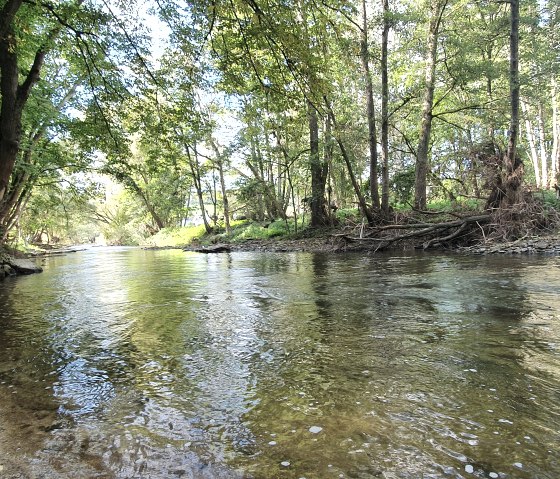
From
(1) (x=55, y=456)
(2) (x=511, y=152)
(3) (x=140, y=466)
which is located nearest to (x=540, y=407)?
(3) (x=140, y=466)

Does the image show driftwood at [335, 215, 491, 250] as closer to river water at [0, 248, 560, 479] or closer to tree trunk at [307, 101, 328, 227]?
tree trunk at [307, 101, 328, 227]

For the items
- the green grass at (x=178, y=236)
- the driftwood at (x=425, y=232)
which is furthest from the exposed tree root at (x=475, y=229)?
the green grass at (x=178, y=236)

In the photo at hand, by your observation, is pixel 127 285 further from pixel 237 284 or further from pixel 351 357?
pixel 351 357

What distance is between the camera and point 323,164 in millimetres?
19547

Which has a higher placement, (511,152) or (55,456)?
(511,152)

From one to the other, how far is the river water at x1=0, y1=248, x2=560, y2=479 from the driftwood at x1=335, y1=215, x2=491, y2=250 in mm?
7583

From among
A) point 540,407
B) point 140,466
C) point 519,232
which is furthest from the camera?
point 519,232

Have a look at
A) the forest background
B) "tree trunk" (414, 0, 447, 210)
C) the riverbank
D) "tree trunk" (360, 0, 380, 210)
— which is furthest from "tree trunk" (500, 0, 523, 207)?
"tree trunk" (360, 0, 380, 210)

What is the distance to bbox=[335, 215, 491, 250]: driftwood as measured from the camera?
1279 centimetres

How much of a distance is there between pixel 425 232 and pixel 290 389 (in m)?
11.9

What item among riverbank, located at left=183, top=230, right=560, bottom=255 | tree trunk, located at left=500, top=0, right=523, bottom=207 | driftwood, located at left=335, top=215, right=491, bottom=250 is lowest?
riverbank, located at left=183, top=230, right=560, bottom=255

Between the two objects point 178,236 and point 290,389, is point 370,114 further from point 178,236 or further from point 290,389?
point 178,236

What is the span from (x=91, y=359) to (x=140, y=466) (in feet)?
6.29

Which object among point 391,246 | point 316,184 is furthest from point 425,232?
point 316,184
